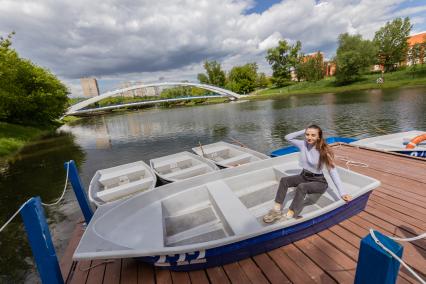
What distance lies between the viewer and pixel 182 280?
131 inches

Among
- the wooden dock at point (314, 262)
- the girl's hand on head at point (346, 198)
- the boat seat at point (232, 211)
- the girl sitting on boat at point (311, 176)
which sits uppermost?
the girl sitting on boat at point (311, 176)

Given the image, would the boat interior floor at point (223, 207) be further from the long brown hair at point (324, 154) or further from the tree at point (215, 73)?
the tree at point (215, 73)

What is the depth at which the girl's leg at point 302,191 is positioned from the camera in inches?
159

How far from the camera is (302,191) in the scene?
13.4ft

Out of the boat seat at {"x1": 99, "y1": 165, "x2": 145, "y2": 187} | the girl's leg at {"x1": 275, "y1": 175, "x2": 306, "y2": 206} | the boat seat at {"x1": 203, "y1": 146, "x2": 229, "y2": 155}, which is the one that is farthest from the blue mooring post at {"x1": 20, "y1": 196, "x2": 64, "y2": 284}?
the boat seat at {"x1": 203, "y1": 146, "x2": 229, "y2": 155}

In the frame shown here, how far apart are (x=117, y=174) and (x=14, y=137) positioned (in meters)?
23.6

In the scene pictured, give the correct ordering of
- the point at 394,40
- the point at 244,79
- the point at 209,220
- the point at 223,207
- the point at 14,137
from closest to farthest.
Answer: the point at 223,207, the point at 209,220, the point at 14,137, the point at 394,40, the point at 244,79

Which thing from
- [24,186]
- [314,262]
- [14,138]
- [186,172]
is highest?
[14,138]

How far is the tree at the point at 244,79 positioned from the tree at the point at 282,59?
9.63 m

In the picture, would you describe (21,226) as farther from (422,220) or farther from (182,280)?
(422,220)

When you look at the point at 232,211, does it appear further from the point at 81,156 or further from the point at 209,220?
the point at 81,156

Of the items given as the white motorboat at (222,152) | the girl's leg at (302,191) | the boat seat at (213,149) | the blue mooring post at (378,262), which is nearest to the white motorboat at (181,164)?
the white motorboat at (222,152)

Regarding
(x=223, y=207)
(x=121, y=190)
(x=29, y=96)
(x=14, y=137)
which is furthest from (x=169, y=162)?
(x=29, y=96)

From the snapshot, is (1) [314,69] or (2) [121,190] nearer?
(2) [121,190]
